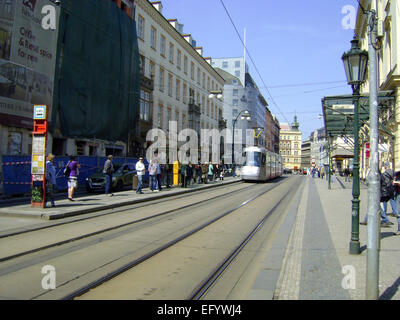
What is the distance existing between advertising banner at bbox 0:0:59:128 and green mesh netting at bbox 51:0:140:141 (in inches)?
30.9

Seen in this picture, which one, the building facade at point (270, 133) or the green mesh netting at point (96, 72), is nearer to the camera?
the green mesh netting at point (96, 72)

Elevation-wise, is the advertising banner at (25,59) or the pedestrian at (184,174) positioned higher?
the advertising banner at (25,59)

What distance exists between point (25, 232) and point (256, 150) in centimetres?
2442

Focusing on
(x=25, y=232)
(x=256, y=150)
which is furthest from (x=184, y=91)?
(x=25, y=232)

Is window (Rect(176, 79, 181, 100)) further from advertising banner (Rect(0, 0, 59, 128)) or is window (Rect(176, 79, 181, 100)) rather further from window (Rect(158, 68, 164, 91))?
advertising banner (Rect(0, 0, 59, 128))

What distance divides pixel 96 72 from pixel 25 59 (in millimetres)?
5740

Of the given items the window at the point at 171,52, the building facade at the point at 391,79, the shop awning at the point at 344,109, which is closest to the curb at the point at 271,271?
the shop awning at the point at 344,109

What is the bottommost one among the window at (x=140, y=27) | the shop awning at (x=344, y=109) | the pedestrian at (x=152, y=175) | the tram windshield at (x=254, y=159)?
the pedestrian at (x=152, y=175)

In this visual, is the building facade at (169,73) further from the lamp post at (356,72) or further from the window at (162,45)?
the lamp post at (356,72)

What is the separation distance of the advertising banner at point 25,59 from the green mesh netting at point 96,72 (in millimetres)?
784

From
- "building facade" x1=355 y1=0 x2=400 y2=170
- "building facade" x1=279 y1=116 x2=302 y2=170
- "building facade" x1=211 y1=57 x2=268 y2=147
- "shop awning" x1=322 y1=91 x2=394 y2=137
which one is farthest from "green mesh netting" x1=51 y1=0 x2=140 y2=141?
"building facade" x1=279 y1=116 x2=302 y2=170

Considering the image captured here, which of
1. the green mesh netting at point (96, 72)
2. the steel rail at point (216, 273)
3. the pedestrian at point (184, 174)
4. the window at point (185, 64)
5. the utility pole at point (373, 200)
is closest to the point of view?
the utility pole at point (373, 200)

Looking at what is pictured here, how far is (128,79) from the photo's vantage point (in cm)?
2658

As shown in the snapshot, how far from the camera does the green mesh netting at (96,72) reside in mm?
20250
